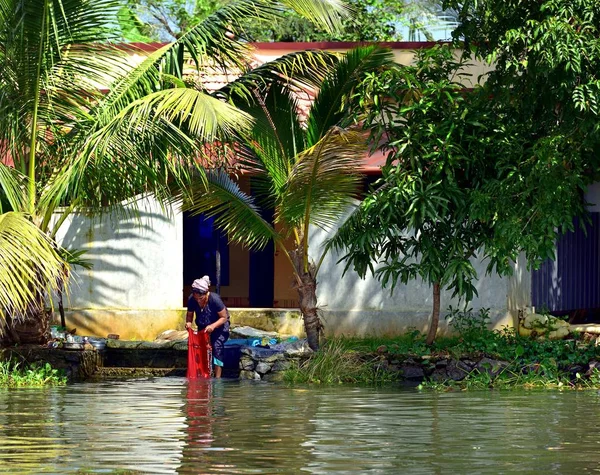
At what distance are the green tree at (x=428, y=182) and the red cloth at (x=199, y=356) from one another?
2116mm

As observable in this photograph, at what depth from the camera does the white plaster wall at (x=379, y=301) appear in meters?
16.6

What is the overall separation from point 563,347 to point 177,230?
6091 mm

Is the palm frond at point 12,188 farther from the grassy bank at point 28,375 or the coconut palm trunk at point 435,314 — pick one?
the coconut palm trunk at point 435,314

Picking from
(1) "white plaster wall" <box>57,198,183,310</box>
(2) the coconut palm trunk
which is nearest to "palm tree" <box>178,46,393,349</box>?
(2) the coconut palm trunk

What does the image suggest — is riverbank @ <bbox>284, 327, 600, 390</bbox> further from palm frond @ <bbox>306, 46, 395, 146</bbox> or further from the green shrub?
palm frond @ <bbox>306, 46, 395, 146</bbox>

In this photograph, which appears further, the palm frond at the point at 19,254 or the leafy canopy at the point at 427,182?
the leafy canopy at the point at 427,182

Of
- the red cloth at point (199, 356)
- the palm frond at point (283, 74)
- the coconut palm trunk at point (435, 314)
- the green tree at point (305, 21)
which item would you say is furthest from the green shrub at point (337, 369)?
the green tree at point (305, 21)

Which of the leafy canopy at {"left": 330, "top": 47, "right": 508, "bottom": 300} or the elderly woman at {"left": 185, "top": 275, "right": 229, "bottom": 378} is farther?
the elderly woman at {"left": 185, "top": 275, "right": 229, "bottom": 378}

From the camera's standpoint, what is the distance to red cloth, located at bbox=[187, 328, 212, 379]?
48.7 ft

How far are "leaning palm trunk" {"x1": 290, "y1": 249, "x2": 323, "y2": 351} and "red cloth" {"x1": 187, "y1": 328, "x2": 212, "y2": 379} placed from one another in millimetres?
1308

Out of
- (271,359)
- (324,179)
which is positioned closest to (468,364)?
(271,359)

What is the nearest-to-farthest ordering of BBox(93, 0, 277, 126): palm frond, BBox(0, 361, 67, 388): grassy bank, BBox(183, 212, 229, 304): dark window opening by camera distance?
BBox(0, 361, 67, 388): grassy bank < BBox(93, 0, 277, 126): palm frond < BBox(183, 212, 229, 304): dark window opening

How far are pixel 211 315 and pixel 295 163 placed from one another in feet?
7.50

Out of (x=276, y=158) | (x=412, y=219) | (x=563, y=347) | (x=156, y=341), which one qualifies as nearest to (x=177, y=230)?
(x=156, y=341)
